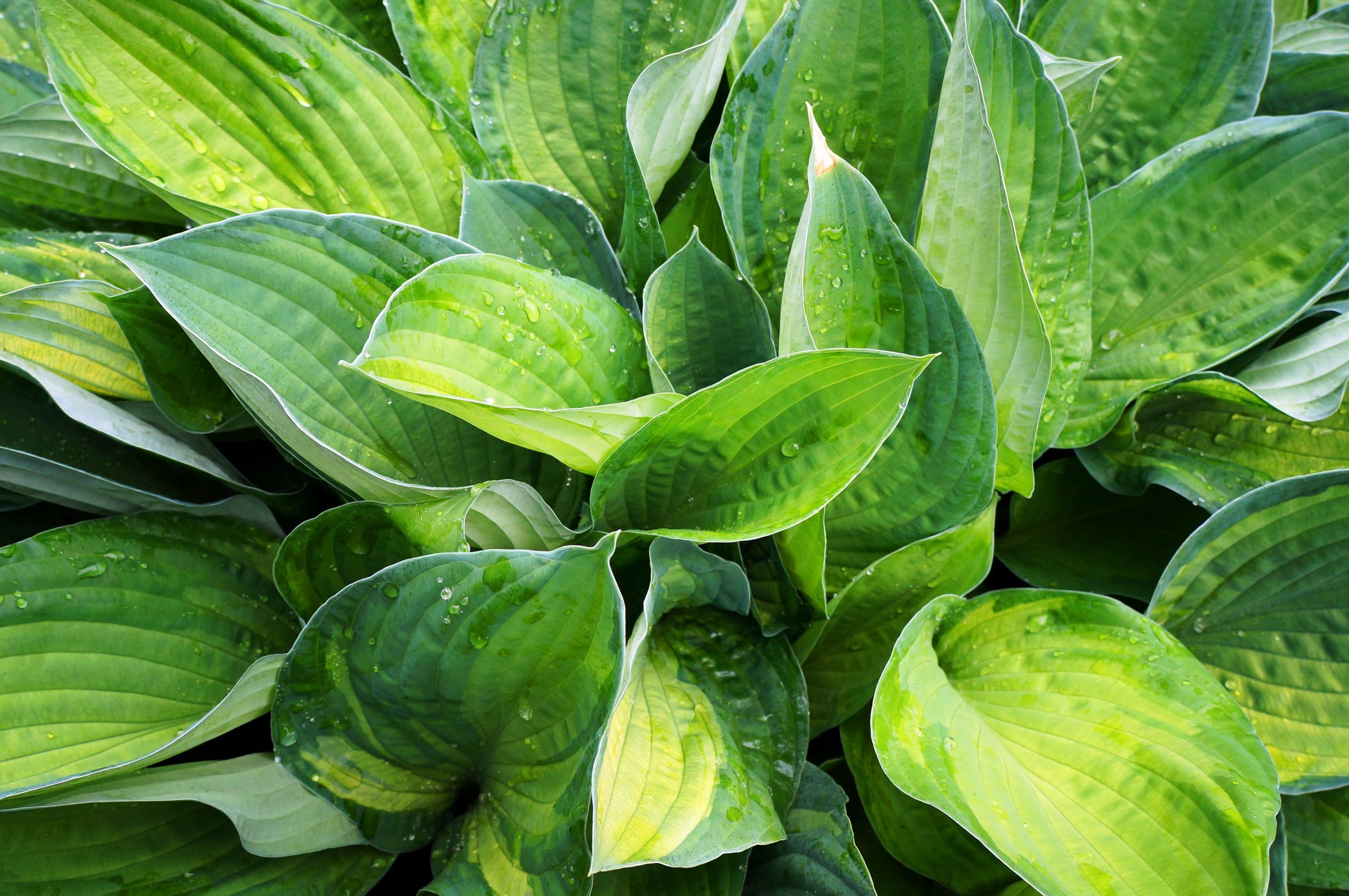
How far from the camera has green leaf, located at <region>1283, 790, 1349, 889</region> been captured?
735 millimetres

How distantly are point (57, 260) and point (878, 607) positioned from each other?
0.74 meters

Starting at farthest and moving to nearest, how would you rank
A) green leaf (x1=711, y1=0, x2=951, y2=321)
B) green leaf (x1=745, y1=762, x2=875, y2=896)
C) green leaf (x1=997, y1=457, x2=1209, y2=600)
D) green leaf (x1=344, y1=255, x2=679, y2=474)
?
green leaf (x1=997, y1=457, x2=1209, y2=600) → green leaf (x1=711, y1=0, x2=951, y2=321) → green leaf (x1=745, y1=762, x2=875, y2=896) → green leaf (x1=344, y1=255, x2=679, y2=474)

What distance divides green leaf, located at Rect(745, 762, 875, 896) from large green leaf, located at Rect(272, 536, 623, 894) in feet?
0.56

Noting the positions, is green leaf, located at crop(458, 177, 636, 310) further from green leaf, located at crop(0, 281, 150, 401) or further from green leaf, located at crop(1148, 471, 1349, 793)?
green leaf, located at crop(1148, 471, 1349, 793)

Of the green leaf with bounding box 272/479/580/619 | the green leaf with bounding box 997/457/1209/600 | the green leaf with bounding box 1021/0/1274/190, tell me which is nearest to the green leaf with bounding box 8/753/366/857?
the green leaf with bounding box 272/479/580/619

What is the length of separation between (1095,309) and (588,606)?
577 mm

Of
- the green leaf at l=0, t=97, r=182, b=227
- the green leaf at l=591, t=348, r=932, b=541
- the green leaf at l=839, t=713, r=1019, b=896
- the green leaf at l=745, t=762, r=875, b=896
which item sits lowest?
the green leaf at l=839, t=713, r=1019, b=896

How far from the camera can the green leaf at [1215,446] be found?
785 millimetres

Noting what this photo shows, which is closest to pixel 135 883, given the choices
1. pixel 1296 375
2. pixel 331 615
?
pixel 331 615

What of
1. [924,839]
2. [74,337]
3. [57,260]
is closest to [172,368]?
[74,337]

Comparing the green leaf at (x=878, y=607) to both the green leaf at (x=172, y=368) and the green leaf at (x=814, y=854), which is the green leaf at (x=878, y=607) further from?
the green leaf at (x=172, y=368)

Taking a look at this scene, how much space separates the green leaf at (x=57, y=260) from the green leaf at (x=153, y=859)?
1.35 feet

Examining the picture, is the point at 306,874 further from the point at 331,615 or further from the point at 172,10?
the point at 172,10

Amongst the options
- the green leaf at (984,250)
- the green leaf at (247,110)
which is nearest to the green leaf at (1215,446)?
the green leaf at (984,250)
